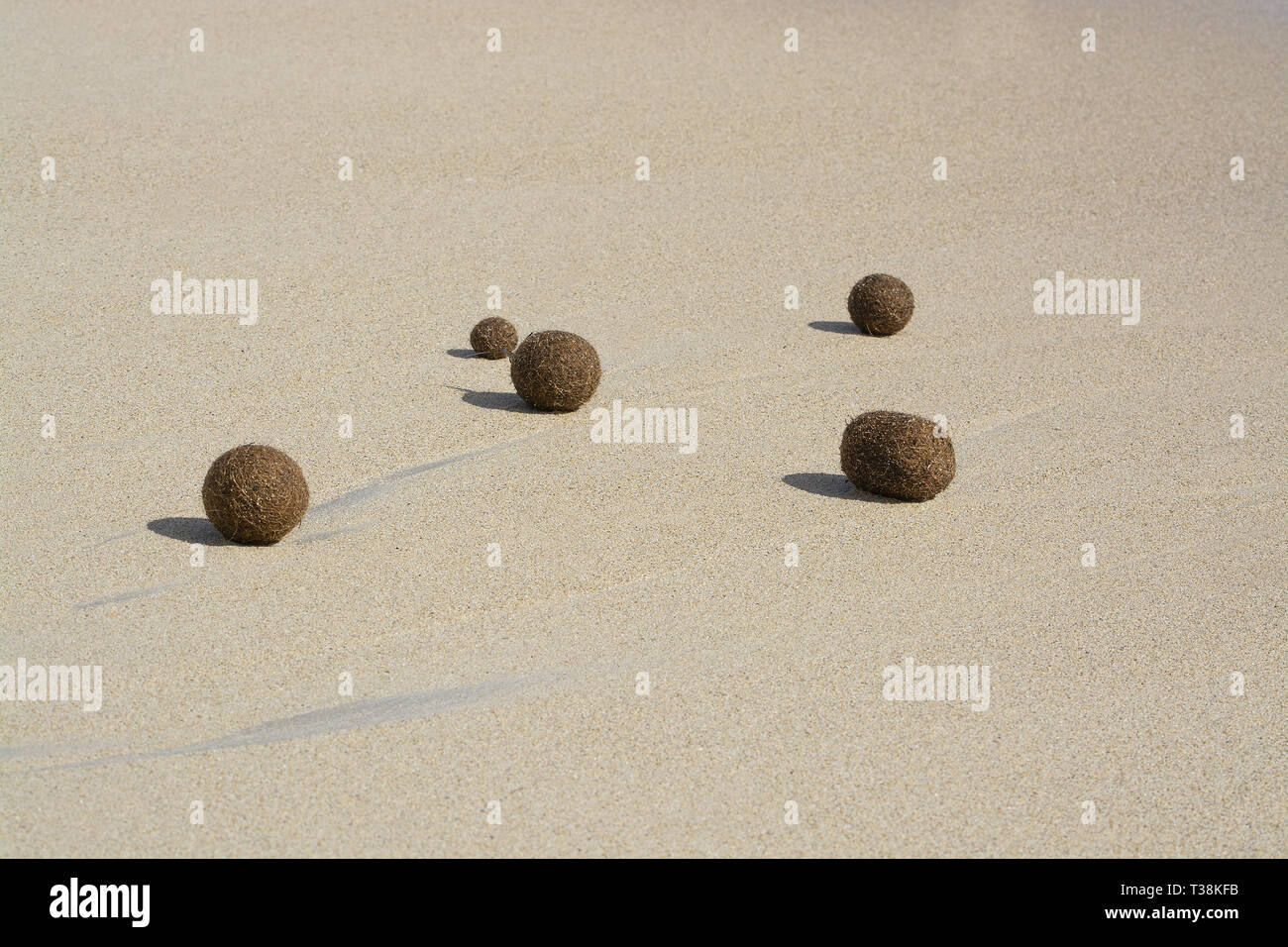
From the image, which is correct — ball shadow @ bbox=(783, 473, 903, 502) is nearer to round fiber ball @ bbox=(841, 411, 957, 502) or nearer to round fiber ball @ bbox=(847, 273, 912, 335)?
round fiber ball @ bbox=(841, 411, 957, 502)

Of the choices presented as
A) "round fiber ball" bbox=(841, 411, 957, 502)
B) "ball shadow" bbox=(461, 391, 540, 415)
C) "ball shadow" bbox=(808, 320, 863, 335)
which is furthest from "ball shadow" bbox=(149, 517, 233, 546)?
"ball shadow" bbox=(808, 320, 863, 335)

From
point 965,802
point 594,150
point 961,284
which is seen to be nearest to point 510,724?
point 965,802

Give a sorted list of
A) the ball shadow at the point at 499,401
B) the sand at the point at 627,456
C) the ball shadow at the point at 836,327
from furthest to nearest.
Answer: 1. the ball shadow at the point at 836,327
2. the ball shadow at the point at 499,401
3. the sand at the point at 627,456

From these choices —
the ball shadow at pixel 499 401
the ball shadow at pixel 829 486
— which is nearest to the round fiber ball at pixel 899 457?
the ball shadow at pixel 829 486

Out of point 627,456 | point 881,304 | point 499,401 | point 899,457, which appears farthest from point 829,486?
point 881,304

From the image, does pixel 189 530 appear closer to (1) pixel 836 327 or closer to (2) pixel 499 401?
(2) pixel 499 401

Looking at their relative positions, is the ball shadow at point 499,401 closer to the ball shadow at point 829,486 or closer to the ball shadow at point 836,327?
the ball shadow at point 829,486

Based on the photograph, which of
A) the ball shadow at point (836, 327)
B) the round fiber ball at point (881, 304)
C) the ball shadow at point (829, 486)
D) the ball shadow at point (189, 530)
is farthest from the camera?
the ball shadow at point (836, 327)
